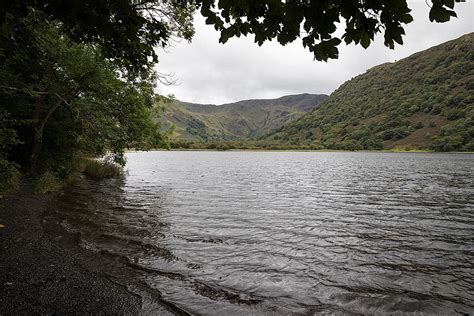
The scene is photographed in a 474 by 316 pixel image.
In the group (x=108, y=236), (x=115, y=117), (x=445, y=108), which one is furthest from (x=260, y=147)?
(x=108, y=236)

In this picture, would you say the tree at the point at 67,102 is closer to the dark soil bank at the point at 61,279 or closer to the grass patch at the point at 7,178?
the grass patch at the point at 7,178

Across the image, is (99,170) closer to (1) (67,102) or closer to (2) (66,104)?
(1) (67,102)

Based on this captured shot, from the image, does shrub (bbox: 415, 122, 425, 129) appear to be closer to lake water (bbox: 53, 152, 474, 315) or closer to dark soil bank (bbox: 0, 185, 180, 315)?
lake water (bbox: 53, 152, 474, 315)

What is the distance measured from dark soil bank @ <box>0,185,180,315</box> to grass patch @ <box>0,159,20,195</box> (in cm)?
297

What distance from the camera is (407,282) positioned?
7.71 meters

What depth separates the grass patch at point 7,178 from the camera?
11812 mm

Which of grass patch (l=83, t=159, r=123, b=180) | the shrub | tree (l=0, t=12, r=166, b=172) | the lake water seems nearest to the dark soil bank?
the lake water

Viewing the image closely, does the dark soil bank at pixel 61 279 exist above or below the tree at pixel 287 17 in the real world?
below

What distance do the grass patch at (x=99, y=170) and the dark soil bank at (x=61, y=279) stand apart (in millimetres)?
20734

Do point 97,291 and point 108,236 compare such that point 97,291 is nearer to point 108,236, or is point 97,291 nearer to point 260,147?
point 108,236

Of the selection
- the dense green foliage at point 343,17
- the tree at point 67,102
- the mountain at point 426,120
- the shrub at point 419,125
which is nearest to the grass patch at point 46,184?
the tree at point 67,102

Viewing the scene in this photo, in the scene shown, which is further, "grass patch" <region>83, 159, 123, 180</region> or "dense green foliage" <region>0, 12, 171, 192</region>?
"grass patch" <region>83, 159, 123, 180</region>

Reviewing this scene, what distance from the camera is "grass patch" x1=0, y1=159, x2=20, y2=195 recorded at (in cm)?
1181

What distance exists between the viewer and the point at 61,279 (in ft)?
21.4
